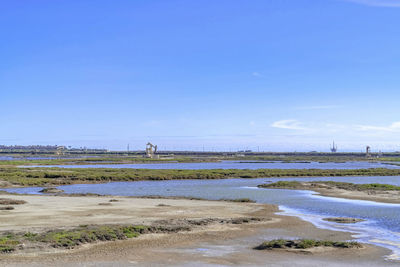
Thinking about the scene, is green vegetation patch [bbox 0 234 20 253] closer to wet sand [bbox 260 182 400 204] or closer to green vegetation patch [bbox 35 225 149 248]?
green vegetation patch [bbox 35 225 149 248]

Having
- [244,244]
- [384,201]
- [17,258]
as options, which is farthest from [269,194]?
[17,258]

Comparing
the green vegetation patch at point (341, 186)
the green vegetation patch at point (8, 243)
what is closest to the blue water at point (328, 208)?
the green vegetation patch at point (341, 186)

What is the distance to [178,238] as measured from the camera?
2192 centimetres

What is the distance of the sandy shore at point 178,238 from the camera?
57.4 feet

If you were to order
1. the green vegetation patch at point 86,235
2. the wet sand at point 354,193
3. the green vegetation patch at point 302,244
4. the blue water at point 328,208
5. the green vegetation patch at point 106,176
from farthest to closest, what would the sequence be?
the green vegetation patch at point 106,176 < the wet sand at point 354,193 < the blue water at point 328,208 < the green vegetation patch at point 302,244 < the green vegetation patch at point 86,235

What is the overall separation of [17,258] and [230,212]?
16.4 meters

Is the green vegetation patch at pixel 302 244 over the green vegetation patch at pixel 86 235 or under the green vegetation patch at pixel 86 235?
under

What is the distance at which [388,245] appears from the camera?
20.4 metres

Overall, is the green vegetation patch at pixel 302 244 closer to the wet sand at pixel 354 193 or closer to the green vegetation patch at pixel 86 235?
the green vegetation patch at pixel 86 235

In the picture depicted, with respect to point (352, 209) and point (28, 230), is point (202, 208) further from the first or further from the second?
point (28, 230)

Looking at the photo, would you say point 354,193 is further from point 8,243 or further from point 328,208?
point 8,243

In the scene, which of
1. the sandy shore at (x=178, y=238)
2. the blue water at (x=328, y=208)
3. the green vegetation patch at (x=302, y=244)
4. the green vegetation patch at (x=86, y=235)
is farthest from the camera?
the blue water at (x=328, y=208)

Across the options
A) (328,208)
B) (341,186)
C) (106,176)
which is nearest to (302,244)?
(328,208)

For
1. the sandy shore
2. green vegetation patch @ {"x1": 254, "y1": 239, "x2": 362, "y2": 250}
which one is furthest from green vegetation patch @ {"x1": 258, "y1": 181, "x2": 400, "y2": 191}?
green vegetation patch @ {"x1": 254, "y1": 239, "x2": 362, "y2": 250}
